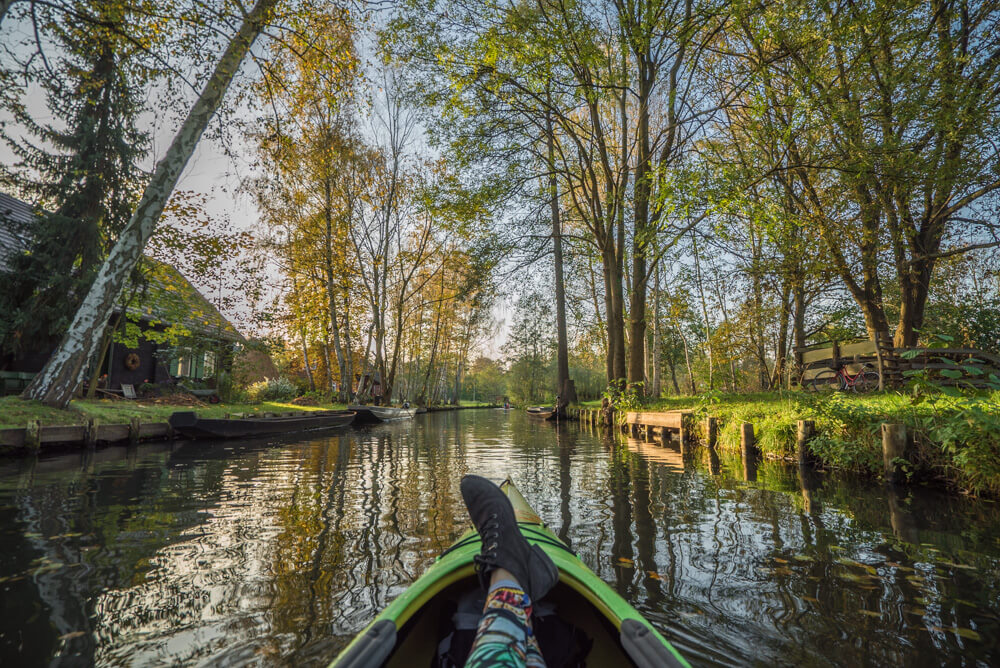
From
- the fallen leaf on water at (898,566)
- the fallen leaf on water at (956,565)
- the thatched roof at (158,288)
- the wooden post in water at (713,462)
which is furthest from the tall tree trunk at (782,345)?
the thatched roof at (158,288)

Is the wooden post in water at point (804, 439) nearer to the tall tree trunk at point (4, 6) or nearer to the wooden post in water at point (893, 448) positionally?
the wooden post in water at point (893, 448)

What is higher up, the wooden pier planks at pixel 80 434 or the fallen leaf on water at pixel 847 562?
the wooden pier planks at pixel 80 434

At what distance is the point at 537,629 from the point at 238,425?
1028 centimetres

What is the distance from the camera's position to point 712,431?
8.90 metres

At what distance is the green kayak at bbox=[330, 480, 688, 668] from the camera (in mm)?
1320

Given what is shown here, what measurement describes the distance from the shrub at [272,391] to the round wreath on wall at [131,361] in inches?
148

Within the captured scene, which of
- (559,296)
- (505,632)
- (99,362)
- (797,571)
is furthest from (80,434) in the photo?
(559,296)

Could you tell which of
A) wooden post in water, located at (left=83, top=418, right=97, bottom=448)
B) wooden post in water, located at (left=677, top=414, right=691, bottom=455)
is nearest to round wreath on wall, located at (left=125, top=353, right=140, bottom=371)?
wooden post in water, located at (left=83, top=418, right=97, bottom=448)

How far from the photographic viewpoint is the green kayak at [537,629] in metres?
1.32

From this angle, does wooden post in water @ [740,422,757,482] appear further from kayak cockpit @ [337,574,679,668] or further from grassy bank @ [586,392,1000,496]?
kayak cockpit @ [337,574,679,668]

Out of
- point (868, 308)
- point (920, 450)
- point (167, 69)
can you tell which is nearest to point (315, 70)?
point (167, 69)

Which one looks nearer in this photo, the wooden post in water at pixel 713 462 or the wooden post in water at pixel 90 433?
the wooden post in water at pixel 713 462

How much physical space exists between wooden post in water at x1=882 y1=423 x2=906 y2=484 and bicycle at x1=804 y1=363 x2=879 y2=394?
15.0ft

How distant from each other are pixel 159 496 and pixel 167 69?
282 inches
